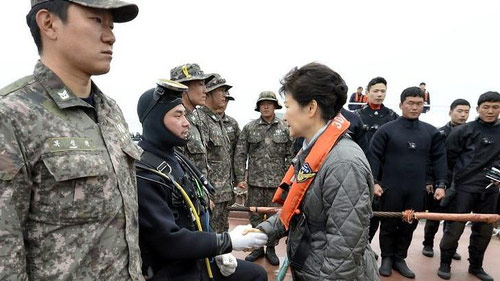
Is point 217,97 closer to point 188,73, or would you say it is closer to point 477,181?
point 188,73

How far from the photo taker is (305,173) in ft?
6.03

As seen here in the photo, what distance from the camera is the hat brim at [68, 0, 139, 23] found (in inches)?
49.5

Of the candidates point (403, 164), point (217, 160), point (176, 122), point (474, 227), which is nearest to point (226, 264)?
point (176, 122)

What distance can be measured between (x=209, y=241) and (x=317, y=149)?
753mm

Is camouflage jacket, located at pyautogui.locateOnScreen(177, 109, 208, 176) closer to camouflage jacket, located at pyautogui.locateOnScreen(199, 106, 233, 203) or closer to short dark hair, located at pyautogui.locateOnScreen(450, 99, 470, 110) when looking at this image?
camouflage jacket, located at pyautogui.locateOnScreen(199, 106, 233, 203)

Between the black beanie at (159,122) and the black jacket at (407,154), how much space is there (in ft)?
8.95

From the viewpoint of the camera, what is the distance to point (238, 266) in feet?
7.35

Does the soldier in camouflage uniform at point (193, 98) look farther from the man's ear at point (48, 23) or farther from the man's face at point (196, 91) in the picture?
the man's ear at point (48, 23)

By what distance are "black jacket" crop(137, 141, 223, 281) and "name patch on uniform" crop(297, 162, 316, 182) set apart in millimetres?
569

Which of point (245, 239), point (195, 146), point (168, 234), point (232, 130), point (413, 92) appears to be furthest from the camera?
point (232, 130)

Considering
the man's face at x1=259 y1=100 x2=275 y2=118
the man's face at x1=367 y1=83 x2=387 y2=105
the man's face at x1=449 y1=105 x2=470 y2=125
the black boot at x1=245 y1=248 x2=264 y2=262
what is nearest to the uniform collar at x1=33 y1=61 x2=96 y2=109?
the black boot at x1=245 y1=248 x2=264 y2=262

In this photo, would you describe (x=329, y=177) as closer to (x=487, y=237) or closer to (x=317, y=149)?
(x=317, y=149)

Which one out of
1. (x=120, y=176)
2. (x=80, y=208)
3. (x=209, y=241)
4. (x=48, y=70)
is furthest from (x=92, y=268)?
(x=48, y=70)

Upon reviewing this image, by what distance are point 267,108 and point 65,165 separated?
153 inches
